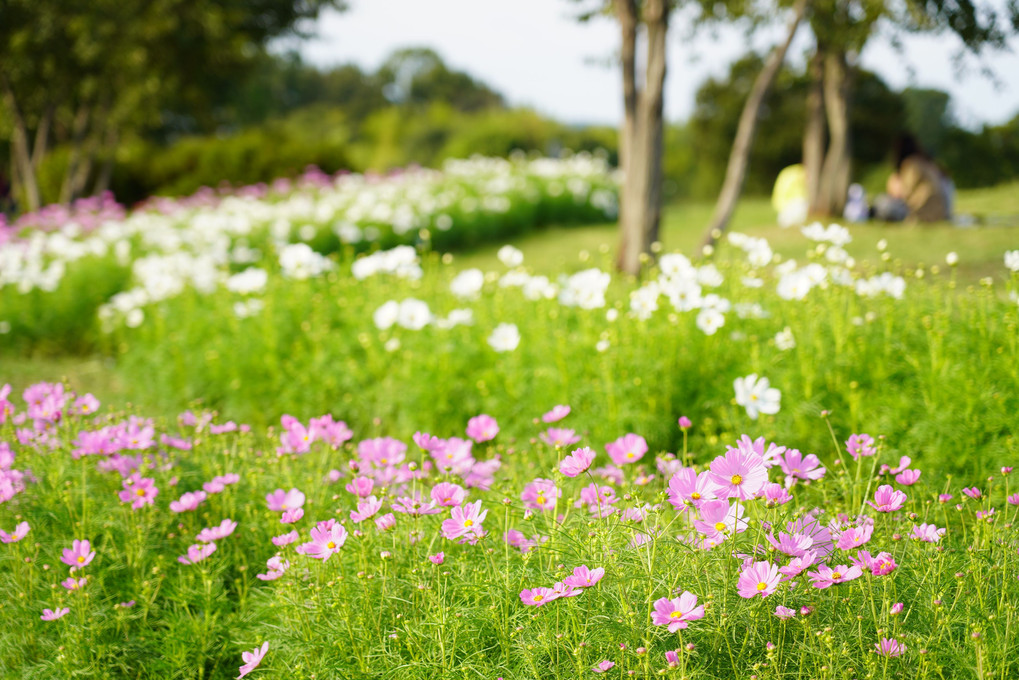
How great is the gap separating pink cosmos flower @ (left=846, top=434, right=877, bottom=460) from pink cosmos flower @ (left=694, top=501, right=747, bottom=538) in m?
0.50

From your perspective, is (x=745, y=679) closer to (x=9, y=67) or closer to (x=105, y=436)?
(x=105, y=436)

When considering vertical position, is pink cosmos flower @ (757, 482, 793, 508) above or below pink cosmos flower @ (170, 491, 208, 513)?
above

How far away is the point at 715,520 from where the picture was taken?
151 centimetres

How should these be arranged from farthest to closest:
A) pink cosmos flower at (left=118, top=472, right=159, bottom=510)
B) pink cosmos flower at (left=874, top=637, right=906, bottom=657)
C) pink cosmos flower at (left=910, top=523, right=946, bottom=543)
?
pink cosmos flower at (left=118, top=472, right=159, bottom=510), pink cosmos flower at (left=910, top=523, right=946, bottom=543), pink cosmos flower at (left=874, top=637, right=906, bottom=657)

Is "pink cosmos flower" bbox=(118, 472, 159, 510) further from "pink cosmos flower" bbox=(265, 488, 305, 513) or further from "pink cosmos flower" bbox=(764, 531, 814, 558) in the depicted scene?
"pink cosmos flower" bbox=(764, 531, 814, 558)

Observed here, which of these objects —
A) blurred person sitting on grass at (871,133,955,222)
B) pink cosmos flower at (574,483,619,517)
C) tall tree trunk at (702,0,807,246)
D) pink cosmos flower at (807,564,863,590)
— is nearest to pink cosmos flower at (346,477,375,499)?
pink cosmos flower at (574,483,619,517)

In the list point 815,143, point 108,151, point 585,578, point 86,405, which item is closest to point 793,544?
point 585,578

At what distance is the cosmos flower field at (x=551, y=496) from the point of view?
1572 mm

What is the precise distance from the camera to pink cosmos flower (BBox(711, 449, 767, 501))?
1.44 m

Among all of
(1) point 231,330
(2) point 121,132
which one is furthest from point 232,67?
(1) point 231,330

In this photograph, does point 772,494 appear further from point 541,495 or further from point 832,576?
point 541,495

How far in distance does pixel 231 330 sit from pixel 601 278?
2.56m

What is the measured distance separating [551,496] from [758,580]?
1.77 feet

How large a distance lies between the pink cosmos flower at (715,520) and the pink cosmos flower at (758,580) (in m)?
0.08
